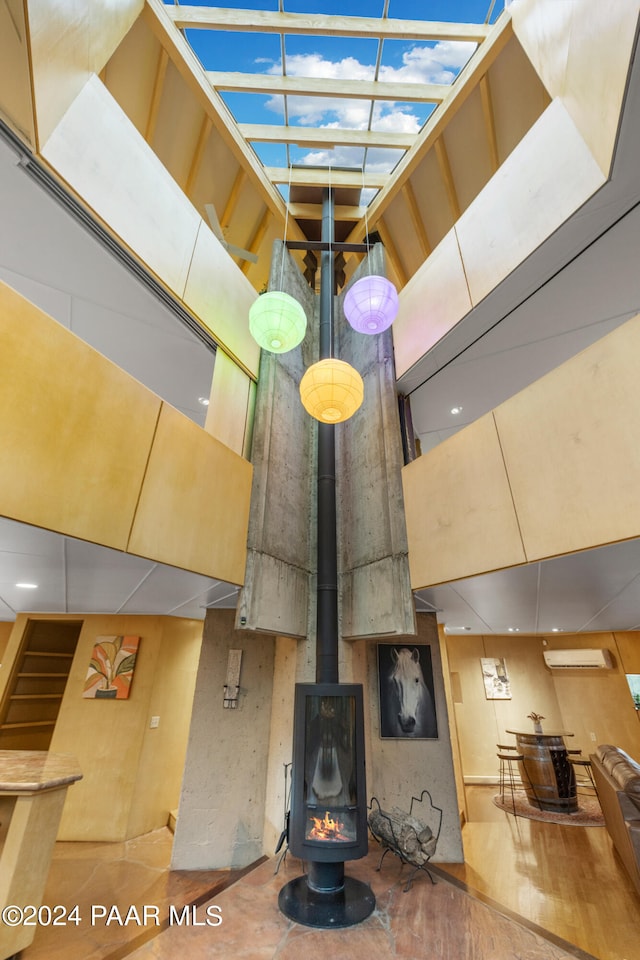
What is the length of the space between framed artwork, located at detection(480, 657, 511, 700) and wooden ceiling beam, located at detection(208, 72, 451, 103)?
10.5 metres

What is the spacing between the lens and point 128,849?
14.7ft

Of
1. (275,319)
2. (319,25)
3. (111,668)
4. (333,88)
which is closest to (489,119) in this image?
(333,88)

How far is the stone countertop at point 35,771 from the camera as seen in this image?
8.83ft

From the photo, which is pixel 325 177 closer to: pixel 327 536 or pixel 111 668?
pixel 327 536

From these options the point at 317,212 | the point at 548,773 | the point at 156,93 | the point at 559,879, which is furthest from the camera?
the point at 317,212

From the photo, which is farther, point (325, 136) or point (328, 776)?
point (325, 136)

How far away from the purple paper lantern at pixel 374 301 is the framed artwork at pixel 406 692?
3988mm

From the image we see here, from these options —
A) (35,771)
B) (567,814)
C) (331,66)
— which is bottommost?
(567,814)

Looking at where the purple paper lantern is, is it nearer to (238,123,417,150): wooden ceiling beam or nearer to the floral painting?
(238,123,417,150): wooden ceiling beam

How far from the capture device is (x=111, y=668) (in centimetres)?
539

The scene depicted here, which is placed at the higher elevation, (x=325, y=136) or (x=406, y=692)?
(x=325, y=136)

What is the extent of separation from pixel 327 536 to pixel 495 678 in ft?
22.6

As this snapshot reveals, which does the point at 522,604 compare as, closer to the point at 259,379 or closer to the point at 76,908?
the point at 259,379

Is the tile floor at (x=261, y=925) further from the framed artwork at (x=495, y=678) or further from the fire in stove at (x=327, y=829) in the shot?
the framed artwork at (x=495, y=678)
